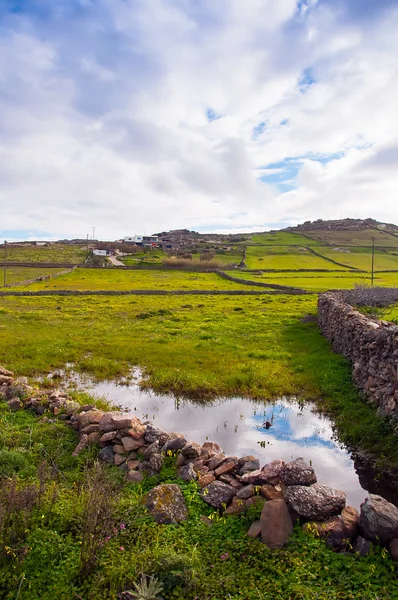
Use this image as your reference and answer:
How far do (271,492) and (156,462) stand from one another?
7.64ft

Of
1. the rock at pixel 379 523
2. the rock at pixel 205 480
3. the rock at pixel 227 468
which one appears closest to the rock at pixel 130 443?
the rock at pixel 205 480

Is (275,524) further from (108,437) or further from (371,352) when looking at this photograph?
(371,352)

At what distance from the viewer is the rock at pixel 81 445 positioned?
883cm

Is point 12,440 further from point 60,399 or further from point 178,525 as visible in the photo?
point 178,525

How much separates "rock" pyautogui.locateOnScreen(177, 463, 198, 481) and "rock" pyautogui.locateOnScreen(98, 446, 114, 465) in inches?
59.0

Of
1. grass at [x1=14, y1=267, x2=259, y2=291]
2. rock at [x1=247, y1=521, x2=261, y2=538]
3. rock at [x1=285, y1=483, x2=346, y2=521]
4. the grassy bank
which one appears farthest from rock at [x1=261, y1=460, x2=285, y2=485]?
grass at [x1=14, y1=267, x2=259, y2=291]

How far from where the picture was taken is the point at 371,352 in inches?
520

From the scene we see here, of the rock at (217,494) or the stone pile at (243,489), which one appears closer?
the stone pile at (243,489)

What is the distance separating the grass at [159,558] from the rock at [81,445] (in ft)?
5.53

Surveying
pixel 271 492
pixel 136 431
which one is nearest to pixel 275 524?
pixel 271 492

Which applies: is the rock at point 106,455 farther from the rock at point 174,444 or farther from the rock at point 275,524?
the rock at point 275,524

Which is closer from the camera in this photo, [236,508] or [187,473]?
[236,508]

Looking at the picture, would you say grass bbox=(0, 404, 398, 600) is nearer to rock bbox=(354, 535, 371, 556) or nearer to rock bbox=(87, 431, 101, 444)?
rock bbox=(354, 535, 371, 556)

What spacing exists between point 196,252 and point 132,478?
111560 millimetres
